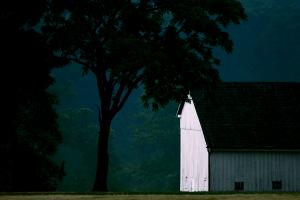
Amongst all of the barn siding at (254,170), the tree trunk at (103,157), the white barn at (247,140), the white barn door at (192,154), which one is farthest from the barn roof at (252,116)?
the tree trunk at (103,157)

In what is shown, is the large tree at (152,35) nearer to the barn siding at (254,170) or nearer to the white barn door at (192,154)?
the barn siding at (254,170)

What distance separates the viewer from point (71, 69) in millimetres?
161375

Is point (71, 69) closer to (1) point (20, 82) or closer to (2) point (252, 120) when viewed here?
(2) point (252, 120)

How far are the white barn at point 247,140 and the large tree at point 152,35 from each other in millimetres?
13251

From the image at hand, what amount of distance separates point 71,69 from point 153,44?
407 ft

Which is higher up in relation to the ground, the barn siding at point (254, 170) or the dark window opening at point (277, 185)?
the barn siding at point (254, 170)

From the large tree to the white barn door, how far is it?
14.6 meters

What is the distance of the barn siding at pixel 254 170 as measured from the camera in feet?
171

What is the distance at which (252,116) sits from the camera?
54625mm

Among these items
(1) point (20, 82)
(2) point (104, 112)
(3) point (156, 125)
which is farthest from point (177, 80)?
(3) point (156, 125)

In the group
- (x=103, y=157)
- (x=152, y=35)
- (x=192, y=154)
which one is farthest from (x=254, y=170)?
(x=152, y=35)

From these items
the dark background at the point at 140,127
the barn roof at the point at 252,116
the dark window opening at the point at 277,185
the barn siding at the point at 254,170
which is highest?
the dark background at the point at 140,127

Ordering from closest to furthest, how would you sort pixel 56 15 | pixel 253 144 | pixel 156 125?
1. pixel 56 15
2. pixel 253 144
3. pixel 156 125

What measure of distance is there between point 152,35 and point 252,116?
1777 centimetres
